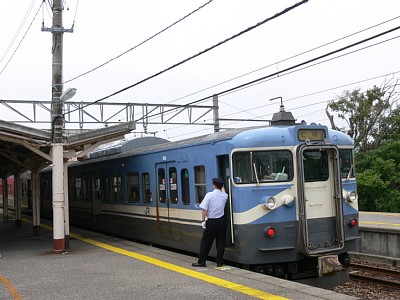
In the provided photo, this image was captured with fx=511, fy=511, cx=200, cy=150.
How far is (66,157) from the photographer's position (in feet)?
39.9

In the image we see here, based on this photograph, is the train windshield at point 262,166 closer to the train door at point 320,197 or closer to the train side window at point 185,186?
the train door at point 320,197

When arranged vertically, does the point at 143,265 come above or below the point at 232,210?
below

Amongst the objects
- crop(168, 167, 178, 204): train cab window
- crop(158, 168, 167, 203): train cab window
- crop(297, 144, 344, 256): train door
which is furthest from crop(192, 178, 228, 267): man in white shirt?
crop(158, 168, 167, 203): train cab window

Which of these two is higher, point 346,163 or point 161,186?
point 346,163

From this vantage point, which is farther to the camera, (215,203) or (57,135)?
(57,135)

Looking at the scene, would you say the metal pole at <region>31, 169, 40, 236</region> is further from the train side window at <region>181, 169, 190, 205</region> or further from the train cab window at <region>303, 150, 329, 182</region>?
the train cab window at <region>303, 150, 329, 182</region>

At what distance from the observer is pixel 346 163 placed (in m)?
9.48

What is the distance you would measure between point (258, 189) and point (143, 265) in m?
2.63

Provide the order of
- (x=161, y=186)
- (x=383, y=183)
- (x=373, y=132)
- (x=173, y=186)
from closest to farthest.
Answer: (x=173, y=186), (x=161, y=186), (x=383, y=183), (x=373, y=132)

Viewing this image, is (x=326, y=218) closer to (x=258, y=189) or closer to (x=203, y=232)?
(x=258, y=189)

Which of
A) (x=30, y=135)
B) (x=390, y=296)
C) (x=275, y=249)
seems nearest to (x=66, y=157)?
(x=30, y=135)

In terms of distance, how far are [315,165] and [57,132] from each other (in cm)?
592

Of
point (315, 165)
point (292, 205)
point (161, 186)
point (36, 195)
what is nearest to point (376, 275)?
point (315, 165)

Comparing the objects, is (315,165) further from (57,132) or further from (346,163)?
(57,132)
